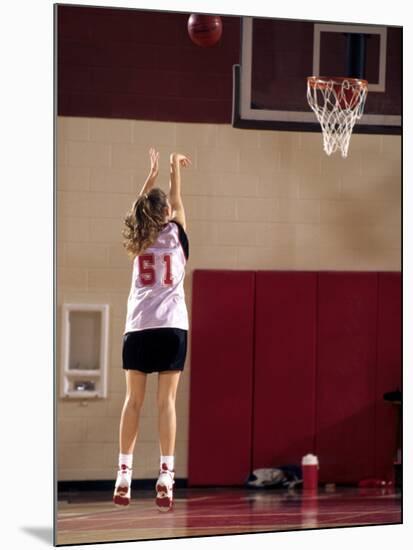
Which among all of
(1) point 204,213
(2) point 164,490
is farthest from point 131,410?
(1) point 204,213

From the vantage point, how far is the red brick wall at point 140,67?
6383mm

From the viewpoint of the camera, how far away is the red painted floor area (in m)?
6.33

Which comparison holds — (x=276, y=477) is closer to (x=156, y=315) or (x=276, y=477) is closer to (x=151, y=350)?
(x=151, y=350)

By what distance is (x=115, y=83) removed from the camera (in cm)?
652

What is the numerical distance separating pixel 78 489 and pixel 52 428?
0.35 meters

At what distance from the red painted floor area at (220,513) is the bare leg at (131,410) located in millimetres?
254

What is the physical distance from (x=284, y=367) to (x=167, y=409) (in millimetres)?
739

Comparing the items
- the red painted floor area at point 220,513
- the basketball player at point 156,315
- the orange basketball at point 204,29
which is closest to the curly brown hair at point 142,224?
the basketball player at point 156,315

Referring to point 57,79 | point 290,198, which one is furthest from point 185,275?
point 57,79

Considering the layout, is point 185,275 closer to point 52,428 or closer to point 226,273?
point 226,273

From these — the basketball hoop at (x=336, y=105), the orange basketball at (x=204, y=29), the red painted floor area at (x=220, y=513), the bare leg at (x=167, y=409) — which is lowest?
the red painted floor area at (x=220, y=513)

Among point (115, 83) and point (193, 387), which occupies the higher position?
point (115, 83)

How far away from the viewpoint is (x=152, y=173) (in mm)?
6539

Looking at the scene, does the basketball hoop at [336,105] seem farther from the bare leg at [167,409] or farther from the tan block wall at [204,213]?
the bare leg at [167,409]
